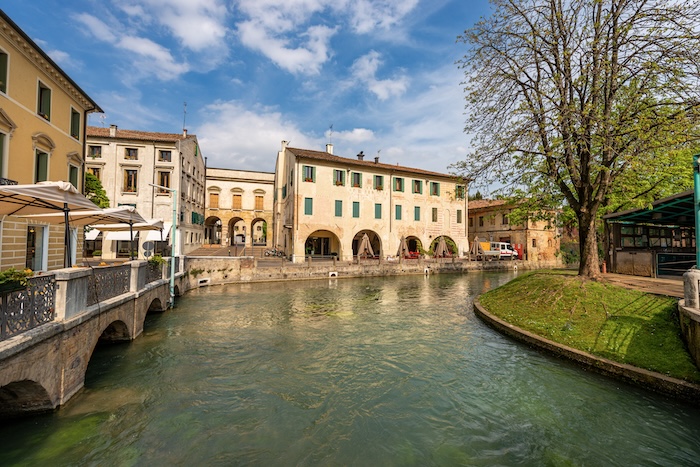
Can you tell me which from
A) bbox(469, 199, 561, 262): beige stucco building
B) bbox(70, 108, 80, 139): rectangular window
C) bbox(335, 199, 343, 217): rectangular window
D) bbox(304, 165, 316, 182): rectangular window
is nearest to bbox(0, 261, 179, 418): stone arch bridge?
bbox(70, 108, 80, 139): rectangular window

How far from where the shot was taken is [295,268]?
24.9 metres

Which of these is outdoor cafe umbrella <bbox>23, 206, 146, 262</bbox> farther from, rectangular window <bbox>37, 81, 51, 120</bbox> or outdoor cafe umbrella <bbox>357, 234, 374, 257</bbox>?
outdoor cafe umbrella <bbox>357, 234, 374, 257</bbox>

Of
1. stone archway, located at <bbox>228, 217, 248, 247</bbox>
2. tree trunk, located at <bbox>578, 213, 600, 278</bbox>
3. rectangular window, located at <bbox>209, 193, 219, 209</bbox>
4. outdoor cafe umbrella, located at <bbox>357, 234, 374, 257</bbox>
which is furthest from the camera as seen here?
stone archway, located at <bbox>228, 217, 248, 247</bbox>

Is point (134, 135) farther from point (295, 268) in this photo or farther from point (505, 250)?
point (505, 250)

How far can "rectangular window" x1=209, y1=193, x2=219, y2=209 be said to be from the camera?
129 feet

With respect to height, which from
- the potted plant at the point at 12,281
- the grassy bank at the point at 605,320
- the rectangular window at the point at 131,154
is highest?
the rectangular window at the point at 131,154

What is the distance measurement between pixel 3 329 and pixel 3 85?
38.0 feet

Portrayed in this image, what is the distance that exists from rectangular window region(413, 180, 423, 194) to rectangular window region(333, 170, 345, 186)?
329 inches

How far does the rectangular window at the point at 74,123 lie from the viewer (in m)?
15.6

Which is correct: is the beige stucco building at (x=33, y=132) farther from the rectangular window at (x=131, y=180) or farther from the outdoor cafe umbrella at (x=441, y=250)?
Answer: the outdoor cafe umbrella at (x=441, y=250)

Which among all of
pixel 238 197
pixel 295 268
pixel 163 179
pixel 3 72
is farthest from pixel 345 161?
pixel 3 72

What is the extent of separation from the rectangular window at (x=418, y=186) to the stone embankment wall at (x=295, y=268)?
7.67 metres

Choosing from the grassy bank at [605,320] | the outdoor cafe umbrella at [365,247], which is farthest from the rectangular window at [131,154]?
the grassy bank at [605,320]

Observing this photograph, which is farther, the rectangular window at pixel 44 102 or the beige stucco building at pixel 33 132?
the rectangular window at pixel 44 102
